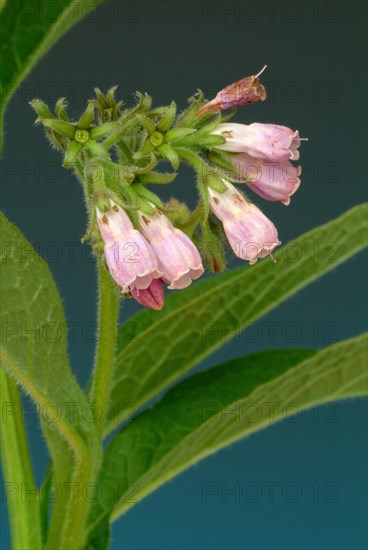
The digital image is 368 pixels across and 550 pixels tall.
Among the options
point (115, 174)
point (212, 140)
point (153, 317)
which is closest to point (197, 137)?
point (212, 140)

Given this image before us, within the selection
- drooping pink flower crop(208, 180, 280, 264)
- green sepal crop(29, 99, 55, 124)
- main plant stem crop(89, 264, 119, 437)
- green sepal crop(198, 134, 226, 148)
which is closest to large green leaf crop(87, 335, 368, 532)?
main plant stem crop(89, 264, 119, 437)

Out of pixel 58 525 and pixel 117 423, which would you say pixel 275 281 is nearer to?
pixel 117 423

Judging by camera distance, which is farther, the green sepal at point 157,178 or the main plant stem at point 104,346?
the main plant stem at point 104,346

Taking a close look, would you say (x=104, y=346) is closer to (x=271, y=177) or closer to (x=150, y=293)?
(x=150, y=293)

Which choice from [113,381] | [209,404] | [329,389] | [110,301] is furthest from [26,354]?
[329,389]

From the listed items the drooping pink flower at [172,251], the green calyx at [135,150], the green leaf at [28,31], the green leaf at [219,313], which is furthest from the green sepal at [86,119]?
the green leaf at [219,313]

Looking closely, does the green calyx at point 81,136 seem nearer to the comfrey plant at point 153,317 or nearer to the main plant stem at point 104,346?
the comfrey plant at point 153,317

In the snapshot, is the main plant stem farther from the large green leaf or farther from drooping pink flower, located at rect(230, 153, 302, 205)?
drooping pink flower, located at rect(230, 153, 302, 205)
